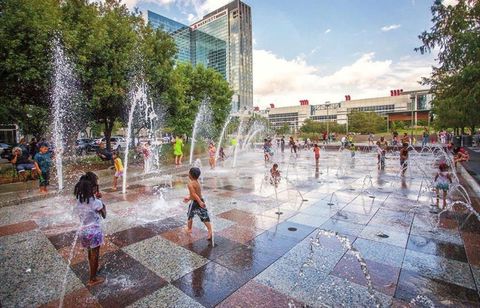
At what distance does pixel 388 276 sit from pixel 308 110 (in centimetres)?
13234

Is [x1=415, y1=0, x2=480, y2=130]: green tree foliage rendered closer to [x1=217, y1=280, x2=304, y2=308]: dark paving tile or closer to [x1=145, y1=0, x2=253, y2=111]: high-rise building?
[x1=217, y1=280, x2=304, y2=308]: dark paving tile

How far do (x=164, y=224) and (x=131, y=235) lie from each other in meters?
0.81

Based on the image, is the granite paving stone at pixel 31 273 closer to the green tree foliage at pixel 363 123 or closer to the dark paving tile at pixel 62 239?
the dark paving tile at pixel 62 239

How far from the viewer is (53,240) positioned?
5.38 m

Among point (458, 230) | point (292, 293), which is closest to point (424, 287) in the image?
point (292, 293)

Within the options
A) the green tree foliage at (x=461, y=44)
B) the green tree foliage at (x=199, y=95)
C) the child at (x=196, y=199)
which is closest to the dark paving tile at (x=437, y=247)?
the child at (x=196, y=199)

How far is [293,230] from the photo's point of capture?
18.7 ft

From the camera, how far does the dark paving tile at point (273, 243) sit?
4772mm

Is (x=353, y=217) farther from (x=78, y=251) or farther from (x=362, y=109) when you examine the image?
(x=362, y=109)

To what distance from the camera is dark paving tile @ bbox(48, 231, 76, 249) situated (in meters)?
5.18

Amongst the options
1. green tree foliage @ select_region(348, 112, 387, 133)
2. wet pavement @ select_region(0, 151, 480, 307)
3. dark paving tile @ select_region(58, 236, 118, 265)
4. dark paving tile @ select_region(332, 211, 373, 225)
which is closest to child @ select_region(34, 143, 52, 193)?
wet pavement @ select_region(0, 151, 480, 307)

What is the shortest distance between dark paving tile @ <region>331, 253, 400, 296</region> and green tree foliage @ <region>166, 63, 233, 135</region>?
913 inches

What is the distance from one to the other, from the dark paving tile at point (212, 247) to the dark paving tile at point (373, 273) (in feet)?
6.06

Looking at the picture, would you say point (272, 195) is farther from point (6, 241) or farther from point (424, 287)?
point (6, 241)
